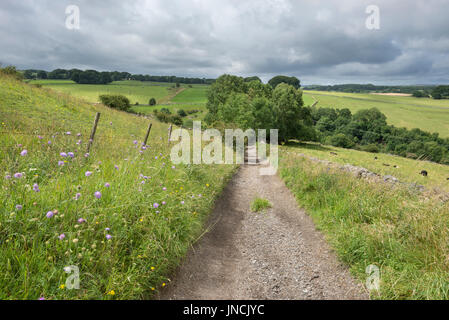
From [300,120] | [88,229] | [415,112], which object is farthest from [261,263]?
[415,112]

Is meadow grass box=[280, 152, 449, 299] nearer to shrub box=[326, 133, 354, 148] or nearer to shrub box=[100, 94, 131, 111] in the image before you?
shrub box=[100, 94, 131, 111]

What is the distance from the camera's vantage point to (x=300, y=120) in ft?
153

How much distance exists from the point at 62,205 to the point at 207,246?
295 cm

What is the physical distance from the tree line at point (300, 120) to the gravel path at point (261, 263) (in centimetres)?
2015

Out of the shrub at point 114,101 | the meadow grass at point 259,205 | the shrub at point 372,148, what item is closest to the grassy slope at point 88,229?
the meadow grass at point 259,205

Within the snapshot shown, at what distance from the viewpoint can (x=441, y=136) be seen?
200ft

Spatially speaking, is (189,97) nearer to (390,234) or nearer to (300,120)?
(300,120)

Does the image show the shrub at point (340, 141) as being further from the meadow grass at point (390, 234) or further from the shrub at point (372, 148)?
the meadow grass at point (390, 234)

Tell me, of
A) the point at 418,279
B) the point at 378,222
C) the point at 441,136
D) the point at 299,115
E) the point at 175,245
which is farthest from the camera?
the point at 441,136

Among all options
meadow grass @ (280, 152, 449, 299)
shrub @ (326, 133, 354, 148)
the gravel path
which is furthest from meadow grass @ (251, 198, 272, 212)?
shrub @ (326, 133, 354, 148)

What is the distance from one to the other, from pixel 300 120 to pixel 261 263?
151 feet

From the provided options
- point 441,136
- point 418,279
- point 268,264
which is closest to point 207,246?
point 268,264
